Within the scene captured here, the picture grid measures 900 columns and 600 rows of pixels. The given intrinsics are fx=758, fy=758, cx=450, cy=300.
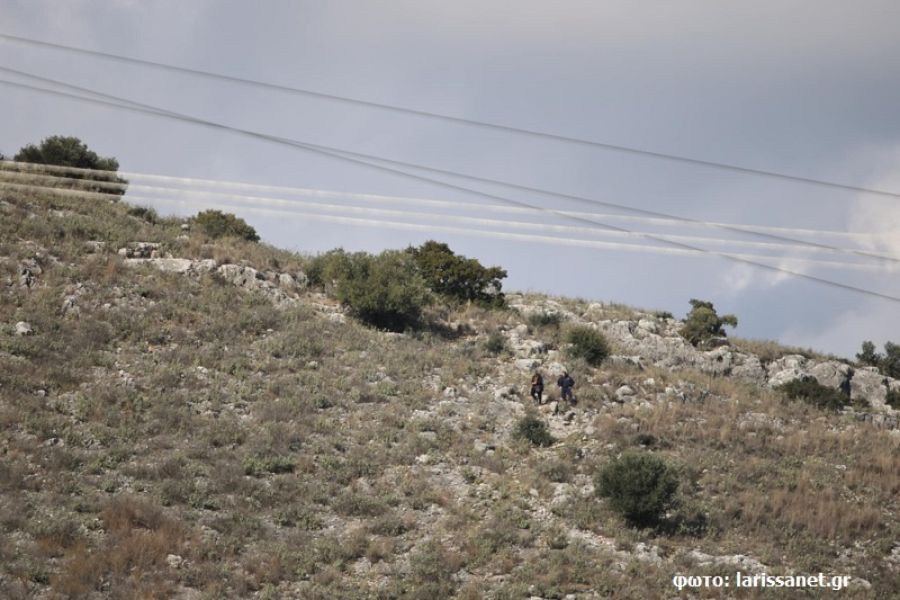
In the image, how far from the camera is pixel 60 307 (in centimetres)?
3081

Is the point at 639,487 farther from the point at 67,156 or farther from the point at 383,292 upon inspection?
the point at 67,156

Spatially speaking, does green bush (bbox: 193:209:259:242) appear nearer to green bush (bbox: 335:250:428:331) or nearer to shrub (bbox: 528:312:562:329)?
green bush (bbox: 335:250:428:331)

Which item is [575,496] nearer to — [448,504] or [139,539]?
[448,504]

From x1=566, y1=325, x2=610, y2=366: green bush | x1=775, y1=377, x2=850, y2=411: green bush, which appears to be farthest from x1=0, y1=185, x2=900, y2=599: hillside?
x1=775, y1=377, x2=850, y2=411: green bush

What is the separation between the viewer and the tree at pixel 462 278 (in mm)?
43406

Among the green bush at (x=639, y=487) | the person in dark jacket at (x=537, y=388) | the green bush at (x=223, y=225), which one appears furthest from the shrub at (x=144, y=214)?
the green bush at (x=639, y=487)

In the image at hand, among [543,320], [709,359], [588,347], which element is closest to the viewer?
[588,347]

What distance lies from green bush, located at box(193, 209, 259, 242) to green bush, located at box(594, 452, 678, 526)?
29.3 meters

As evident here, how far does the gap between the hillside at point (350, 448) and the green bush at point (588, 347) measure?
1.02 metres

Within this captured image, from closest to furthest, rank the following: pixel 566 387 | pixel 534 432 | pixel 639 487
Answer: pixel 639 487
pixel 534 432
pixel 566 387

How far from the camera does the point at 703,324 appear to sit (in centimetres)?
4366

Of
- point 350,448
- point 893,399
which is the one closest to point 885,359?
point 893,399

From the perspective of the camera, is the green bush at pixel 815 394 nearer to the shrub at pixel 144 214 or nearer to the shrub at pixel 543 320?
the shrub at pixel 543 320

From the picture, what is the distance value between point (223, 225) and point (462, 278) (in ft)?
48.5
